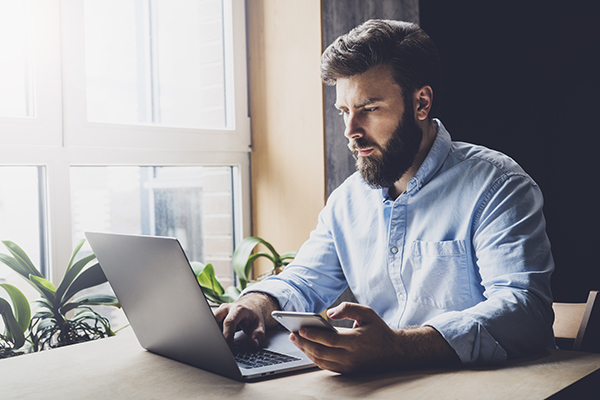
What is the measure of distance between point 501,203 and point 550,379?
18.1 inches

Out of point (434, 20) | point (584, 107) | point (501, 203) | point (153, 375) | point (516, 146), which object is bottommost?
point (153, 375)

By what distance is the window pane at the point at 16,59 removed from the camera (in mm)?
1930

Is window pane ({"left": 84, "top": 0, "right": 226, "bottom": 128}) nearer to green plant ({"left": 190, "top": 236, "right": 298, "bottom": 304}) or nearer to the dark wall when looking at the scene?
green plant ({"left": 190, "top": 236, "right": 298, "bottom": 304})

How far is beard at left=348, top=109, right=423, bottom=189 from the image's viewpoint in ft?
4.85

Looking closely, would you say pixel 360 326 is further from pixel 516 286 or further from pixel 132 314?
pixel 132 314

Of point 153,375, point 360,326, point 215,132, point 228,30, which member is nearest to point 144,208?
point 215,132

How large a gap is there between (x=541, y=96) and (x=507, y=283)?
3.73 feet

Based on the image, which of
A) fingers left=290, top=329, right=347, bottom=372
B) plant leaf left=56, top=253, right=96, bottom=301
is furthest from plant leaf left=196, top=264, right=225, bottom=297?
fingers left=290, top=329, right=347, bottom=372

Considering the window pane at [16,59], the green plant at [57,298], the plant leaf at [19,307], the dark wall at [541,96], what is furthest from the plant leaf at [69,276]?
the dark wall at [541,96]

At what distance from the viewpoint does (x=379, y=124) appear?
150cm

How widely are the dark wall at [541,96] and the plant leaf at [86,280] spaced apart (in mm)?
1364

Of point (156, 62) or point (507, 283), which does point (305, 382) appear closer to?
point (507, 283)

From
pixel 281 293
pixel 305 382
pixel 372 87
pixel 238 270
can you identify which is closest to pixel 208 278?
Answer: pixel 238 270

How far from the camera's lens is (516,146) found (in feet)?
6.79
